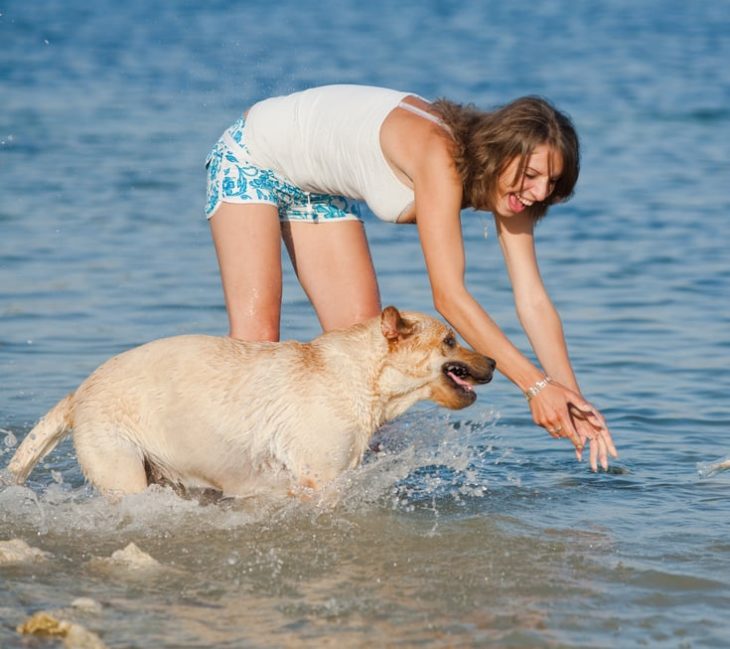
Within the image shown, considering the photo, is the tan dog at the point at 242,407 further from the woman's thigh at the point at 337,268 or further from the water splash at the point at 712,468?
the water splash at the point at 712,468

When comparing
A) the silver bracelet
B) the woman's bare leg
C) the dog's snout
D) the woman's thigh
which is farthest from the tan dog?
the woman's thigh

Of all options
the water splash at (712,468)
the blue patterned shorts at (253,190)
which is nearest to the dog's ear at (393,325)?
the blue patterned shorts at (253,190)

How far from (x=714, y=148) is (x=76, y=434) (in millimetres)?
14653

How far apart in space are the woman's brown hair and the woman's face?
2cm

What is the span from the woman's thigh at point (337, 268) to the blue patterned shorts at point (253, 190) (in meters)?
0.07

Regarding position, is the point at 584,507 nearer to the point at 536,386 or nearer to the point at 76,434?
the point at 536,386

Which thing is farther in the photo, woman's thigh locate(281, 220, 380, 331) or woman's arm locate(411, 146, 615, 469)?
woman's thigh locate(281, 220, 380, 331)

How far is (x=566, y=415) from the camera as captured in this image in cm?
620

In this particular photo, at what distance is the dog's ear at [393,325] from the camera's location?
6258 millimetres

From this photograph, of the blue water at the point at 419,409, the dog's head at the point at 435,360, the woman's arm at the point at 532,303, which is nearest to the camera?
the blue water at the point at 419,409

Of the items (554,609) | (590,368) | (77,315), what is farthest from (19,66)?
(554,609)

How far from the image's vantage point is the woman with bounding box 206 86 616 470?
6.23 meters

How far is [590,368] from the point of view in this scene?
32.6ft

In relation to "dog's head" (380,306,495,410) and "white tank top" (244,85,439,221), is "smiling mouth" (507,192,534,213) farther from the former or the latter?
"dog's head" (380,306,495,410)
